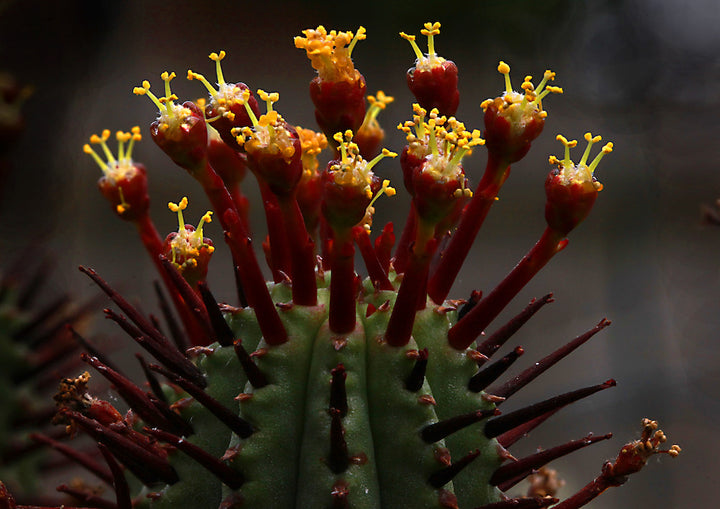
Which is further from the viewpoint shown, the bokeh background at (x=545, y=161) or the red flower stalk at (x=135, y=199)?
the bokeh background at (x=545, y=161)

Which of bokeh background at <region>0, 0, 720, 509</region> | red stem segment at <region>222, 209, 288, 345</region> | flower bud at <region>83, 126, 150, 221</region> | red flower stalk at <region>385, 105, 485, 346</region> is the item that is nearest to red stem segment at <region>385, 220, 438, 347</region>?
red flower stalk at <region>385, 105, 485, 346</region>

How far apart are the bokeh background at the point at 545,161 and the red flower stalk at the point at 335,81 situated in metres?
2.11

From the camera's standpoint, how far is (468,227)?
0.76 meters

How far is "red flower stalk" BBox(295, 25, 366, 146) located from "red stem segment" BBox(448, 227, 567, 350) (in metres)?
0.22

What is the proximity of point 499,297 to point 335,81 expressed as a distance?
262mm

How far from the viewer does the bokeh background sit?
8.91 feet

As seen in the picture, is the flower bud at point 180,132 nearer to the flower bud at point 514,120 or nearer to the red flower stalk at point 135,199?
the red flower stalk at point 135,199

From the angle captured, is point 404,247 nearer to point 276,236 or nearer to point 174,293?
point 276,236

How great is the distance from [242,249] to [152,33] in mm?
2603

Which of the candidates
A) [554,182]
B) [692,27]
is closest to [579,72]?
[692,27]

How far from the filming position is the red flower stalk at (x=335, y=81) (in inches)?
28.5

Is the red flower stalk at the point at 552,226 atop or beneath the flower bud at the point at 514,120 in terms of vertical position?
beneath

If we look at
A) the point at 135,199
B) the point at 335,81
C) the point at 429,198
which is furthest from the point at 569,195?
the point at 135,199

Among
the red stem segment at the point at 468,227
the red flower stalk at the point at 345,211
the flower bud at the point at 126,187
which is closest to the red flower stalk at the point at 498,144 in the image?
the red stem segment at the point at 468,227
